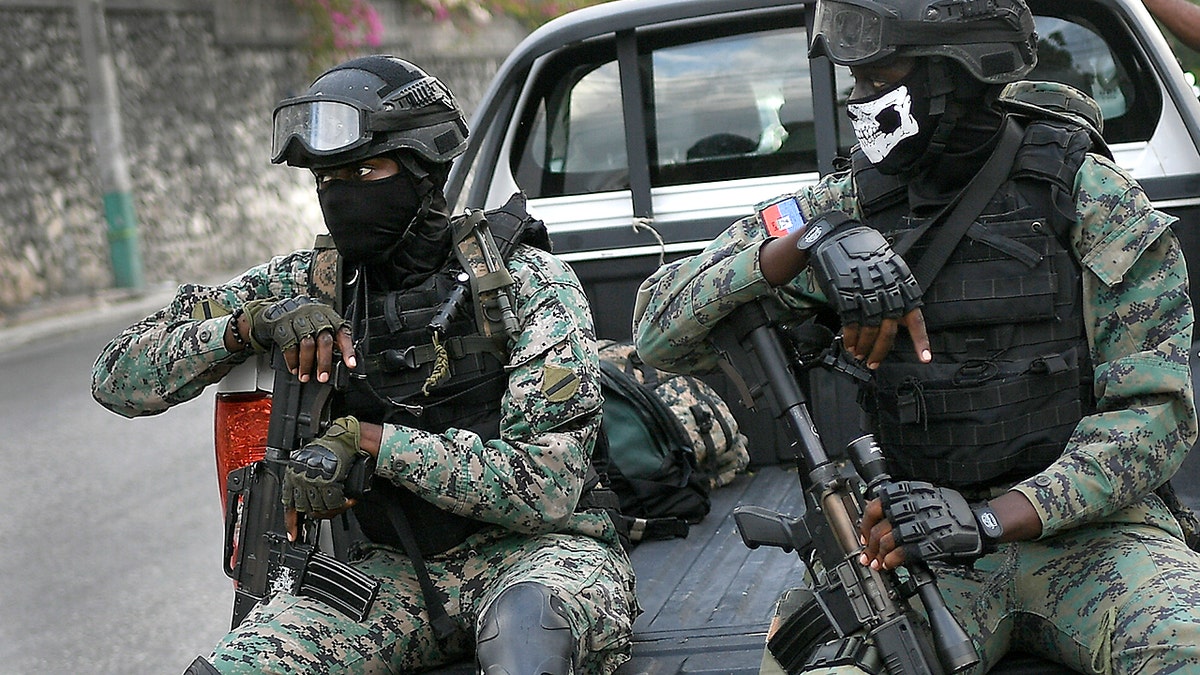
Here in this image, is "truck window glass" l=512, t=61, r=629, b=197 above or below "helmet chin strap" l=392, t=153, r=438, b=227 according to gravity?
below

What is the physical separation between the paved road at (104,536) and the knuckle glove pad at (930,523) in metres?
1.38

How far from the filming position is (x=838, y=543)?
2.56 metres

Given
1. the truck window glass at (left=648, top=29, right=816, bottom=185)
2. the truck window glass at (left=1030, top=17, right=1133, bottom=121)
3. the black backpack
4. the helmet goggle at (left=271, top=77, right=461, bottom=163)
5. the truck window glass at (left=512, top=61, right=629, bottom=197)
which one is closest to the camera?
the helmet goggle at (left=271, top=77, right=461, bottom=163)

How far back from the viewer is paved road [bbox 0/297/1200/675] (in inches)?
202

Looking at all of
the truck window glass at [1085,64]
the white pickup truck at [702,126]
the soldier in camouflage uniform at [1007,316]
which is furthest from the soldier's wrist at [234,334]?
the truck window glass at [1085,64]

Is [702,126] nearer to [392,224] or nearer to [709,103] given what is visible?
[709,103]

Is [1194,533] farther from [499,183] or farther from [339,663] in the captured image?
[499,183]

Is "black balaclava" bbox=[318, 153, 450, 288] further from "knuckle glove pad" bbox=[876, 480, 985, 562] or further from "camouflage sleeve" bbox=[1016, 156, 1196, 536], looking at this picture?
"camouflage sleeve" bbox=[1016, 156, 1196, 536]

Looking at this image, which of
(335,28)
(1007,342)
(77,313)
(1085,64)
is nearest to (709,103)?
(1085,64)

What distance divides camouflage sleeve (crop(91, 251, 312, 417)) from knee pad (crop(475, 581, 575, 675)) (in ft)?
2.86

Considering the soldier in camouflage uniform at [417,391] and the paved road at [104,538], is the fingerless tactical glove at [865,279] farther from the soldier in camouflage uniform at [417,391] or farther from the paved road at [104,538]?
the paved road at [104,538]

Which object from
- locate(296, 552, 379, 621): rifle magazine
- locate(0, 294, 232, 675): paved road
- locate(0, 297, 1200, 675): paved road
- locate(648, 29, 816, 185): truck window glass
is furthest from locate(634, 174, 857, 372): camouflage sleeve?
locate(0, 294, 232, 675): paved road

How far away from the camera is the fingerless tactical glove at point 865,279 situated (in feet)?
8.25

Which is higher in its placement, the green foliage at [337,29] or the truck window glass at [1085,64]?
the truck window glass at [1085,64]
